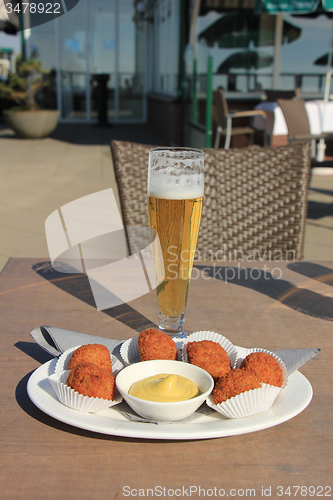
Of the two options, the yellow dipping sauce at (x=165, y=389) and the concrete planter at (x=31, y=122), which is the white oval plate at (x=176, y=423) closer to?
the yellow dipping sauce at (x=165, y=389)

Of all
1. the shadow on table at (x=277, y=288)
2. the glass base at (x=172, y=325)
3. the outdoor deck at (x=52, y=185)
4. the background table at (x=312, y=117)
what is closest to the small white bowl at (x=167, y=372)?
the glass base at (x=172, y=325)

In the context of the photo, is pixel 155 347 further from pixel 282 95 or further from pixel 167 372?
pixel 282 95

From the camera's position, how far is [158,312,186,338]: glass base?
2.49ft

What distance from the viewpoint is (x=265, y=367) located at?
54 cm

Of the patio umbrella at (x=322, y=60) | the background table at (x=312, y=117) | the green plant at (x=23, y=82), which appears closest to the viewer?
the background table at (x=312, y=117)

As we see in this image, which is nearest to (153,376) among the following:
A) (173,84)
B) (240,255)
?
(240,255)

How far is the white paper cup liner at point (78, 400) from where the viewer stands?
512 millimetres

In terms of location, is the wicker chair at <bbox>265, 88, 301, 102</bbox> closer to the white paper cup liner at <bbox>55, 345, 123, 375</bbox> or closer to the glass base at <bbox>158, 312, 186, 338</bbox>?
the glass base at <bbox>158, 312, 186, 338</bbox>

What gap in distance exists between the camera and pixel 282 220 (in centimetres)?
160

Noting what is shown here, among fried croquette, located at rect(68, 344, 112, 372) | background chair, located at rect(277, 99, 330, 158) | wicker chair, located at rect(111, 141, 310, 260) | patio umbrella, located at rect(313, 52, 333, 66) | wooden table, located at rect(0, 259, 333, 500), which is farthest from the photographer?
patio umbrella, located at rect(313, 52, 333, 66)

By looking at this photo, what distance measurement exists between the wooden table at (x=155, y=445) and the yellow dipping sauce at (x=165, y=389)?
1.8 inches

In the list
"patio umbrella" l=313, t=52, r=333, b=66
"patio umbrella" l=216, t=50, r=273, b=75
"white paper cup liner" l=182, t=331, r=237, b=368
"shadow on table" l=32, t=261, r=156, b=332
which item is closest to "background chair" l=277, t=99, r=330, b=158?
"shadow on table" l=32, t=261, r=156, b=332

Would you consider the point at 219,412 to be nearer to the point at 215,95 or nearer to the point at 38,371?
the point at 38,371

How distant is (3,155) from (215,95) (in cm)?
352
